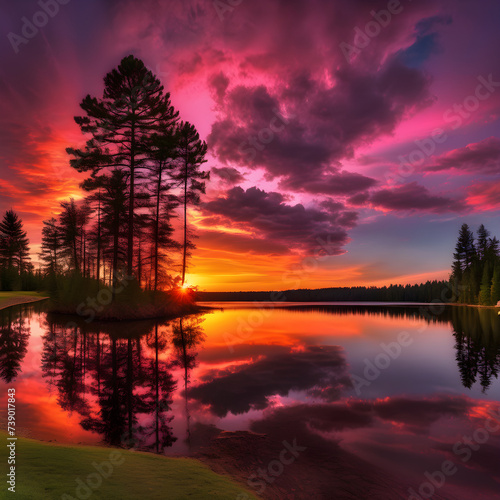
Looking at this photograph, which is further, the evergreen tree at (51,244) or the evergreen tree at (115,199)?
the evergreen tree at (51,244)

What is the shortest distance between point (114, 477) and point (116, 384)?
6.97 m

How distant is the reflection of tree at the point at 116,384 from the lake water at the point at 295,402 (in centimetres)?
5

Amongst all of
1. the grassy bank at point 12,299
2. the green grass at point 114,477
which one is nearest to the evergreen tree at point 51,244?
the grassy bank at point 12,299

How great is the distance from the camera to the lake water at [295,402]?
5625 mm

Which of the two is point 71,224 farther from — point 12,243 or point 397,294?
point 397,294

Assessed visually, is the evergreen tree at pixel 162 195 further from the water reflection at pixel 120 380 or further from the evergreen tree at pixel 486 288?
the evergreen tree at pixel 486 288

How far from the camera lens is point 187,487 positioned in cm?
395

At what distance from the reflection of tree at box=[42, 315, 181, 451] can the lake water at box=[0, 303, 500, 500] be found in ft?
0.15

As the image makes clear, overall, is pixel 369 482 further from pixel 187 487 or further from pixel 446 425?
pixel 446 425

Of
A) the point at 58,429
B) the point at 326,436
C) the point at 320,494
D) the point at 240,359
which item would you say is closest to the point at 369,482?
the point at 320,494

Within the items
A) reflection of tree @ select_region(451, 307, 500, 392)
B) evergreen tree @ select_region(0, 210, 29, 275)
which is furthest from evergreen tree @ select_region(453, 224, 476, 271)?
evergreen tree @ select_region(0, 210, 29, 275)

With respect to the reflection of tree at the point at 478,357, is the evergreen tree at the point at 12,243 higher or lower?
higher

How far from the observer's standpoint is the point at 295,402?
346 inches

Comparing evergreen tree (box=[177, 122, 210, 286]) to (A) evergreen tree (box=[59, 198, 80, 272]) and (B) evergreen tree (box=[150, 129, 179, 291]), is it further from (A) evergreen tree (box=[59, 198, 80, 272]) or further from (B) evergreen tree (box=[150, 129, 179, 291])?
(A) evergreen tree (box=[59, 198, 80, 272])
